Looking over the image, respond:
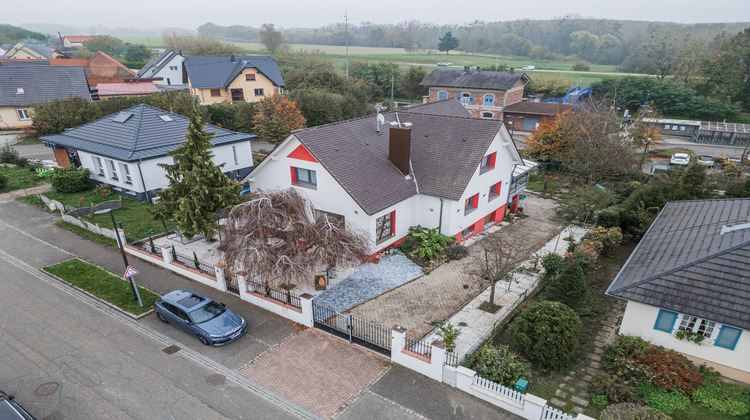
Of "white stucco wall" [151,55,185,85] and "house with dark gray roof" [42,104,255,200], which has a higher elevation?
"white stucco wall" [151,55,185,85]

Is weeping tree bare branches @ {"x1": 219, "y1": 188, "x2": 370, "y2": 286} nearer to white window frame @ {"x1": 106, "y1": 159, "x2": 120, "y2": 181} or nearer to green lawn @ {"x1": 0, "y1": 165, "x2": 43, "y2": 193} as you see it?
white window frame @ {"x1": 106, "y1": 159, "x2": 120, "y2": 181}

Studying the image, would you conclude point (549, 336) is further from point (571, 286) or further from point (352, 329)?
point (352, 329)

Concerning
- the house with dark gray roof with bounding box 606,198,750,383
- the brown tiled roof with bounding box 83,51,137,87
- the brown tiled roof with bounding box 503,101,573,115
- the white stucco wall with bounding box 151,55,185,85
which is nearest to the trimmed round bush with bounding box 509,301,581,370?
the house with dark gray roof with bounding box 606,198,750,383

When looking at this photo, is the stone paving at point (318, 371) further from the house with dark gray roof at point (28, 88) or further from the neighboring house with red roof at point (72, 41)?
the neighboring house with red roof at point (72, 41)

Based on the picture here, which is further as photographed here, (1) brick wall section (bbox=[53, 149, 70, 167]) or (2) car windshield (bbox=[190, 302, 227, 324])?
(1) brick wall section (bbox=[53, 149, 70, 167])

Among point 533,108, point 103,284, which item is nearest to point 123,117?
point 103,284

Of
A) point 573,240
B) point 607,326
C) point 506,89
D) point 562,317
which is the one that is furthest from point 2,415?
point 506,89
